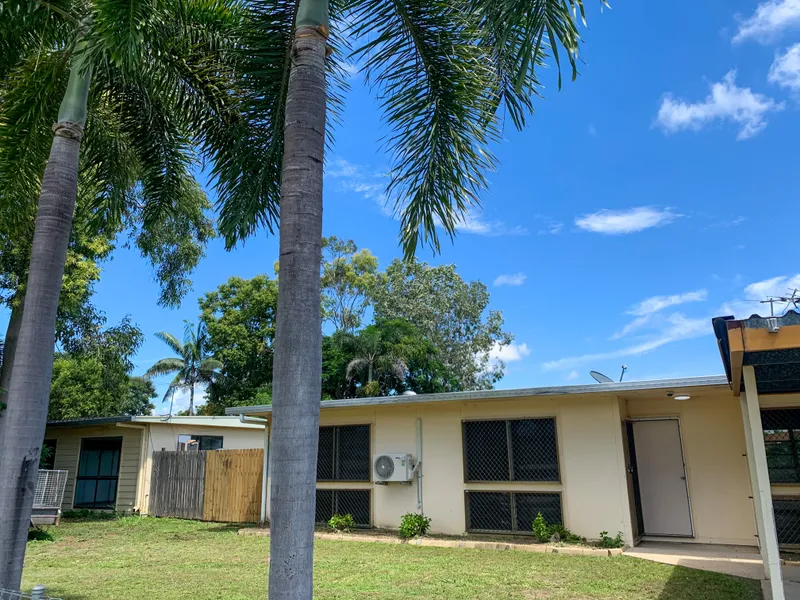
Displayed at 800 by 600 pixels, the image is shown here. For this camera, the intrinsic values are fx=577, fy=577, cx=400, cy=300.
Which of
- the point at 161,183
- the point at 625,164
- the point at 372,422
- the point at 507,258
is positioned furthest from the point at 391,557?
the point at 507,258

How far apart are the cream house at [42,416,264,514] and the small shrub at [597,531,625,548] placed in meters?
9.61

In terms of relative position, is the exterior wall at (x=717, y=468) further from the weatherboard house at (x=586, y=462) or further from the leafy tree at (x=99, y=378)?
the leafy tree at (x=99, y=378)

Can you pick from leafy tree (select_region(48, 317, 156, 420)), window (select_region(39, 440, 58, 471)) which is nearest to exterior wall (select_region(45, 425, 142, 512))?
window (select_region(39, 440, 58, 471))

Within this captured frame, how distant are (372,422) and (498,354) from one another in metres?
22.1

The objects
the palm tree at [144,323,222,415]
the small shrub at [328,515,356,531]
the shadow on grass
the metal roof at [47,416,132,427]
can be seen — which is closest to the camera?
the shadow on grass

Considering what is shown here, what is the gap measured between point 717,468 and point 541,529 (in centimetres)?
312

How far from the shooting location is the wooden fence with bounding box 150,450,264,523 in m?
13.8

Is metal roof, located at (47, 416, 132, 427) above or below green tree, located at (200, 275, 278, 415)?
below

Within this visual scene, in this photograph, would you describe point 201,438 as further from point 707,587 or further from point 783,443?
point 783,443

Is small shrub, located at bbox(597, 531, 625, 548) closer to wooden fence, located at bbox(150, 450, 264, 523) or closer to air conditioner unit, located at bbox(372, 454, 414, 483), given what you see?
air conditioner unit, located at bbox(372, 454, 414, 483)

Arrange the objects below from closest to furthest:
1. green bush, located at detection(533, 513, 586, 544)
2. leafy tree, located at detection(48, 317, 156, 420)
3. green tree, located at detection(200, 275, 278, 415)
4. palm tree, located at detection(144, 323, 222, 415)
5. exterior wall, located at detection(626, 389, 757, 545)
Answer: green bush, located at detection(533, 513, 586, 544) → exterior wall, located at detection(626, 389, 757, 545) → leafy tree, located at detection(48, 317, 156, 420) → green tree, located at detection(200, 275, 278, 415) → palm tree, located at detection(144, 323, 222, 415)

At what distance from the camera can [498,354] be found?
32781 millimetres

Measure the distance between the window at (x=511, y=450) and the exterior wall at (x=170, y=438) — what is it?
9980mm

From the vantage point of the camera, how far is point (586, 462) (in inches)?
373
